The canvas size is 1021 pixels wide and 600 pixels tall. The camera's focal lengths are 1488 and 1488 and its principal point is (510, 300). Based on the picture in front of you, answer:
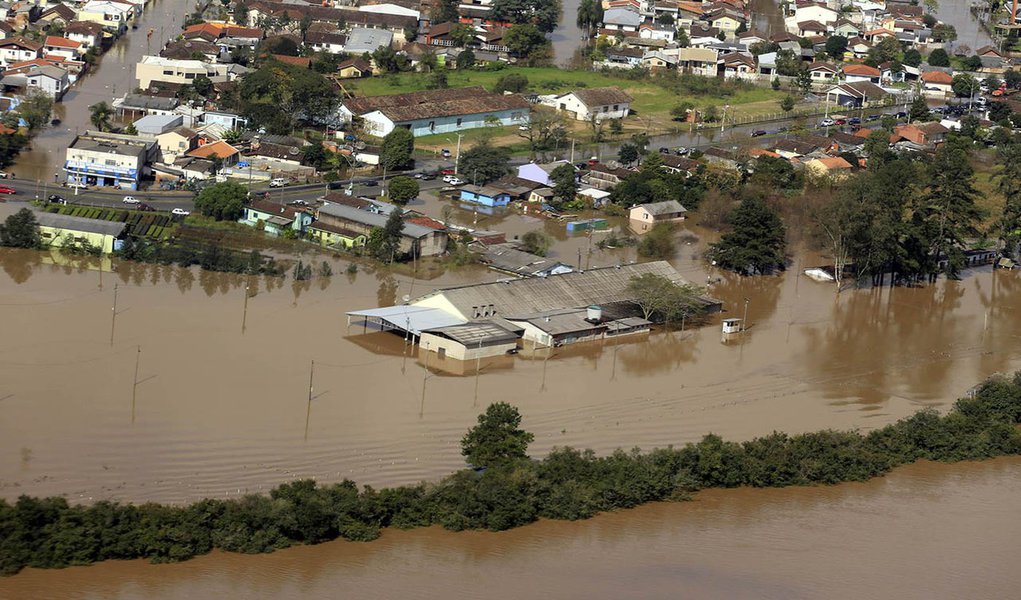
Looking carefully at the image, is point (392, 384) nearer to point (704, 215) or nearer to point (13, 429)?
point (13, 429)

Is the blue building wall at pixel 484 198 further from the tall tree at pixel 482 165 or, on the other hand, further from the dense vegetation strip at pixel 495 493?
the dense vegetation strip at pixel 495 493

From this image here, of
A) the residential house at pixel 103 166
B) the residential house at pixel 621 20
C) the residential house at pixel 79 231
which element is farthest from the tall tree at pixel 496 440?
the residential house at pixel 621 20

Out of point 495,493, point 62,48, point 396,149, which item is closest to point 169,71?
point 62,48

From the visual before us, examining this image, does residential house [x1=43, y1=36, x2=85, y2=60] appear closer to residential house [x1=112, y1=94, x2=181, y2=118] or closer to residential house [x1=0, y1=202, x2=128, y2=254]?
residential house [x1=112, y1=94, x2=181, y2=118]

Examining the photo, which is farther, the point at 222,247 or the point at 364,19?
the point at 364,19

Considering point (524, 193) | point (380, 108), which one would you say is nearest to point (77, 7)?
point (380, 108)

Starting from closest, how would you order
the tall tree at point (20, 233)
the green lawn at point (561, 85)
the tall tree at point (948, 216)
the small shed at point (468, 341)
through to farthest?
the small shed at point (468, 341) < the tall tree at point (20, 233) < the tall tree at point (948, 216) < the green lawn at point (561, 85)
